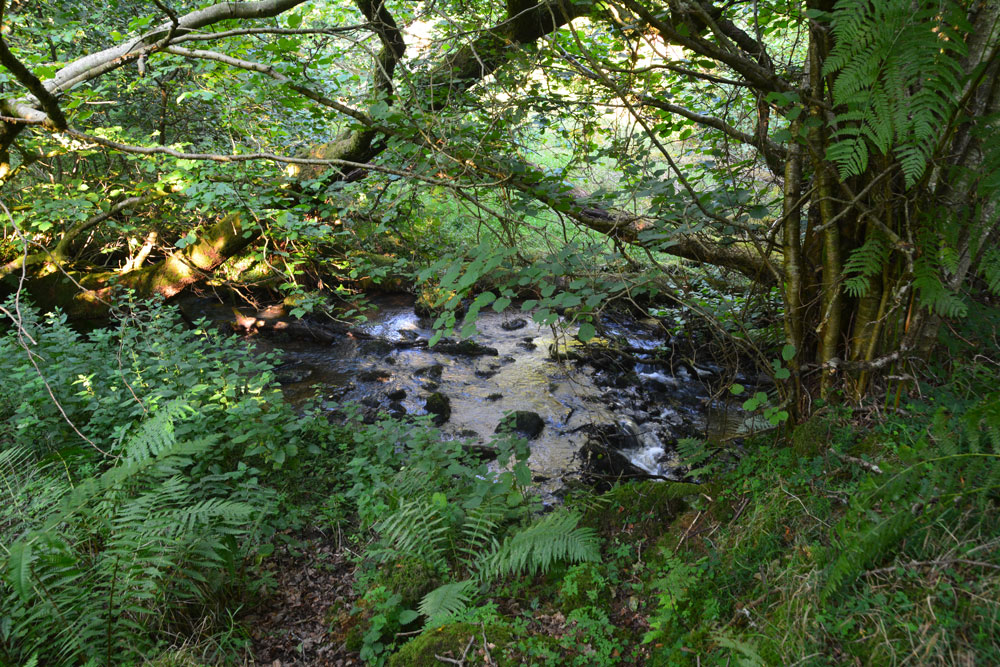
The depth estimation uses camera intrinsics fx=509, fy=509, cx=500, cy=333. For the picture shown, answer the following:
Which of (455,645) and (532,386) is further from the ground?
(455,645)

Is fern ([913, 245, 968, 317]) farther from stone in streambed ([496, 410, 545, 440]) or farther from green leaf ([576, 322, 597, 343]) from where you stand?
stone in streambed ([496, 410, 545, 440])

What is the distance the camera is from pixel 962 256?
2.56m

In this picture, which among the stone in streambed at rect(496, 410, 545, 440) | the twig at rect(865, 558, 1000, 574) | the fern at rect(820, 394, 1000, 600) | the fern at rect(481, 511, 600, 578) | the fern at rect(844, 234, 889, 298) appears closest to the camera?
A: the twig at rect(865, 558, 1000, 574)

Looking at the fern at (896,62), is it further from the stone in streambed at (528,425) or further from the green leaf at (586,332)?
the stone in streambed at (528,425)

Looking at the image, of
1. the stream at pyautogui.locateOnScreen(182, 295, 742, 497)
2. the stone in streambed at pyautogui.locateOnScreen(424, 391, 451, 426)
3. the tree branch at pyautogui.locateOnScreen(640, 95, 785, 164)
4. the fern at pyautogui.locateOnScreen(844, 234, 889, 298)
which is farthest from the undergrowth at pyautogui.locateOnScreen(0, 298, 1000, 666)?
the stone in streambed at pyautogui.locateOnScreen(424, 391, 451, 426)

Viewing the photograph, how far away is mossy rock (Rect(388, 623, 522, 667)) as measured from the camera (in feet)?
8.28

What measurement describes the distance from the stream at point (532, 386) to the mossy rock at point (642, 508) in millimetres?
1454

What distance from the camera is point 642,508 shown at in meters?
3.49

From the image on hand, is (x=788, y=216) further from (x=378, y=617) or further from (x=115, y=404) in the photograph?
(x=115, y=404)

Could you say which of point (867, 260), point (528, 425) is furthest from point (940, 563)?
point (528, 425)

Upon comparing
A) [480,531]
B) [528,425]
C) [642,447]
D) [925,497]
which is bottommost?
[528,425]

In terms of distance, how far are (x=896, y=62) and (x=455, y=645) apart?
323 cm

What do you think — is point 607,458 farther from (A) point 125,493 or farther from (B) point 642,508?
(A) point 125,493

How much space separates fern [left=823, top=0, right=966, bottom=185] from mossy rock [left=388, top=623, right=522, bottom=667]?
2757mm
